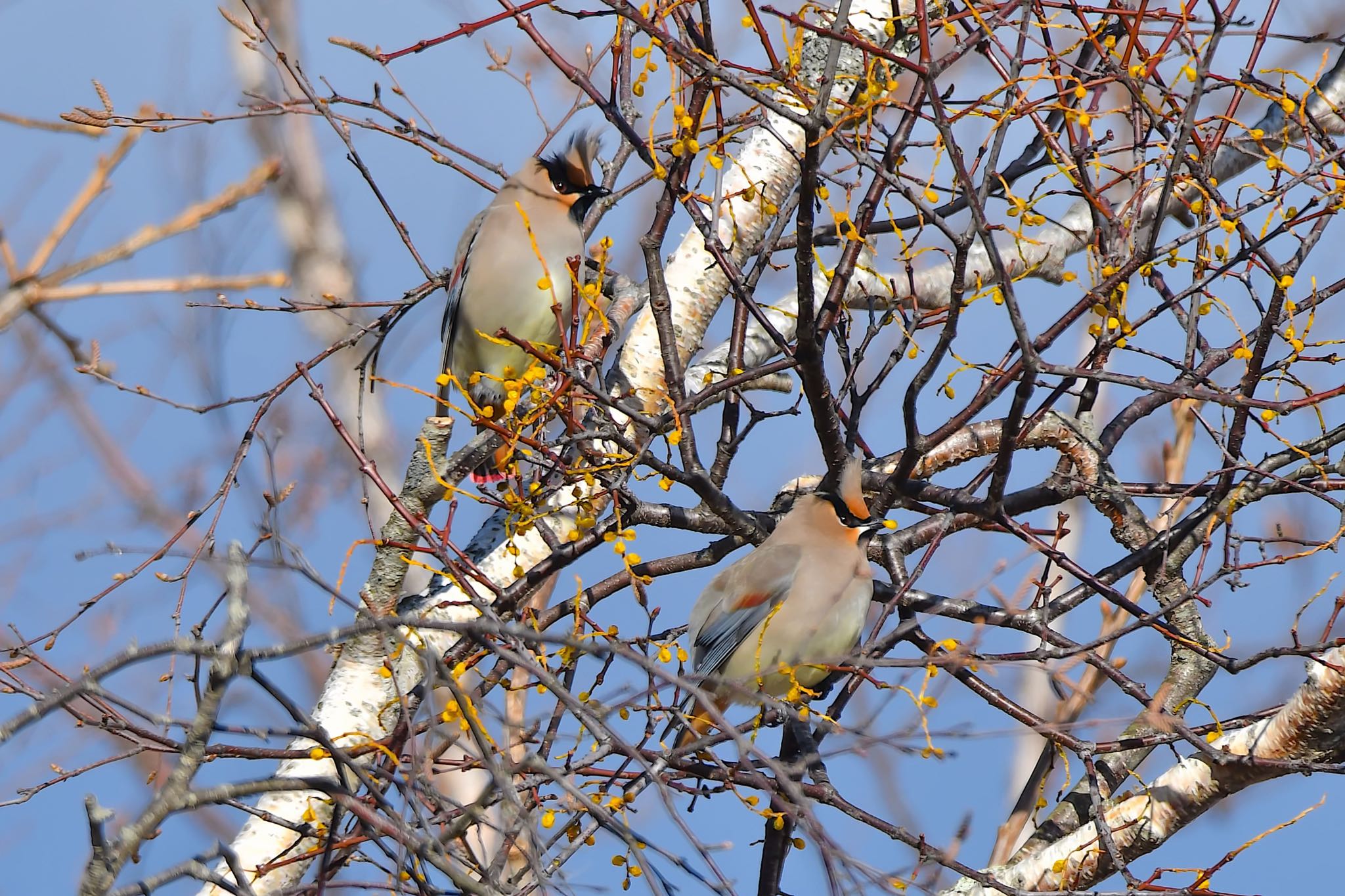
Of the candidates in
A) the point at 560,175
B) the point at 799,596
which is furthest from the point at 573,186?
the point at 799,596

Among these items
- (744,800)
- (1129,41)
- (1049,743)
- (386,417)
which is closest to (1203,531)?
(1049,743)

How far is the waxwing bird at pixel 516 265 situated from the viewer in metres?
4.32

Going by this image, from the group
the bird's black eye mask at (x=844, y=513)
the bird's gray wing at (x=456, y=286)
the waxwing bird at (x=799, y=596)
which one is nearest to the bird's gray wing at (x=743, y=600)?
the waxwing bird at (x=799, y=596)

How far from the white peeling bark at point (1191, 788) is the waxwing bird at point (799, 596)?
636 mm

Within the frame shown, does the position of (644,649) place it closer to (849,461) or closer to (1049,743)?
(849,461)

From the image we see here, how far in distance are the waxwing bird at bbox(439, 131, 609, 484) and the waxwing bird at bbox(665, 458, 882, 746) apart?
47.0 inches

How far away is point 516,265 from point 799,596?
5.49 feet

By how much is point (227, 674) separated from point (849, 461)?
1854mm

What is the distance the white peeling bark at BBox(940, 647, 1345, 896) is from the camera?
271 cm

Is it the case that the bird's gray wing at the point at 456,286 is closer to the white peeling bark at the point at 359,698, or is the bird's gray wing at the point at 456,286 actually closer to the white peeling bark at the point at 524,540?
the white peeling bark at the point at 524,540

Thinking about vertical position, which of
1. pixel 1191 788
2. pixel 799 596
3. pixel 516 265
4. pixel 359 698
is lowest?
pixel 1191 788

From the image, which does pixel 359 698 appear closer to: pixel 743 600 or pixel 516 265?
pixel 743 600

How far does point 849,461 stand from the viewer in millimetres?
3195

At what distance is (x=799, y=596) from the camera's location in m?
3.22
